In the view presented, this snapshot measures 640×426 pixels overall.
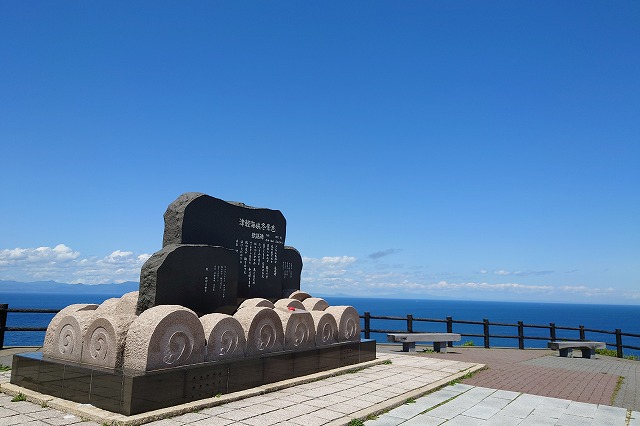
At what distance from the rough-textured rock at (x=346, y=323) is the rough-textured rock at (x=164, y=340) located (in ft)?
11.3

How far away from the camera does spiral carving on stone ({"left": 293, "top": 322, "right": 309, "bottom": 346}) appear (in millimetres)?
7668

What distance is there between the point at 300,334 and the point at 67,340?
348 cm

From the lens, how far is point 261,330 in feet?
22.8

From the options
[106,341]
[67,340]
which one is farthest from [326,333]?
[67,340]

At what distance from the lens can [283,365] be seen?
7.01 metres

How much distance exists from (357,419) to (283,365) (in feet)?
6.87

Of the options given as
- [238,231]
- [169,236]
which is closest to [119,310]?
[169,236]

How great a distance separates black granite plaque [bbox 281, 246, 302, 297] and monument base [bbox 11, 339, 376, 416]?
10.0 feet

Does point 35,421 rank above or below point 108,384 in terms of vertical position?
below

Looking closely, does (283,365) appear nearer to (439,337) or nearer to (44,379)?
(44,379)

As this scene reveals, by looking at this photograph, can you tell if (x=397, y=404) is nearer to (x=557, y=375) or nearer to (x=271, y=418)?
(x=271, y=418)

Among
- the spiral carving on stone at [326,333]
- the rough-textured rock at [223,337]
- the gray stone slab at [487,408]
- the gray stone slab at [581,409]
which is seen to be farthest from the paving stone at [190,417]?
the gray stone slab at [581,409]

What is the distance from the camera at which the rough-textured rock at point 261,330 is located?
22.1 feet

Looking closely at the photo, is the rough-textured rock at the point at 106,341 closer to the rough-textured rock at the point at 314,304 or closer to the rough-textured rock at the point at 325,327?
the rough-textured rock at the point at 325,327
